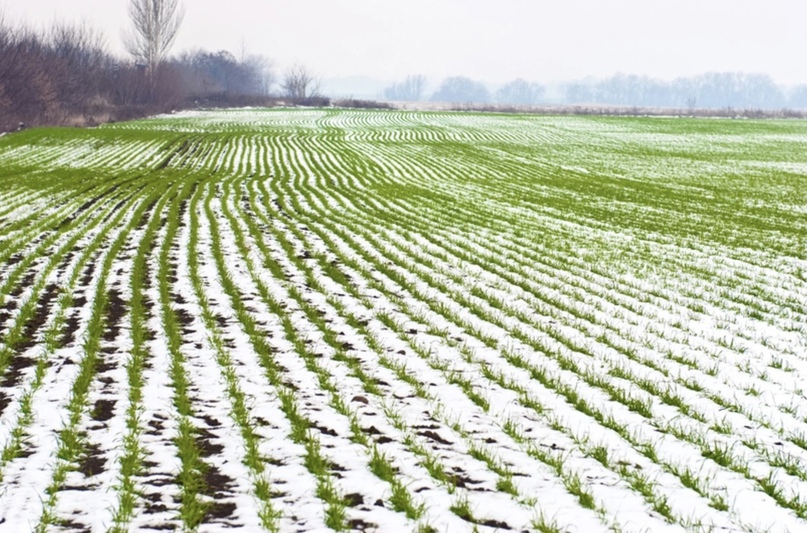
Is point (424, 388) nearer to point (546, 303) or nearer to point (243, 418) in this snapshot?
point (243, 418)

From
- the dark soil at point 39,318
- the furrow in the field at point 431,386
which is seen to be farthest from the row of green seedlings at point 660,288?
the dark soil at point 39,318

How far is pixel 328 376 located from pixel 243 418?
1.22 metres

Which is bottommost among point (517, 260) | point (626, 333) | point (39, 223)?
point (626, 333)

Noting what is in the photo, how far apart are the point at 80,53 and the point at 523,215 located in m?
85.5

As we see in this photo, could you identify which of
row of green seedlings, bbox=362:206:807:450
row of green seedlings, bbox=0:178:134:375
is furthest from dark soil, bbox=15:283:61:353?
row of green seedlings, bbox=362:206:807:450

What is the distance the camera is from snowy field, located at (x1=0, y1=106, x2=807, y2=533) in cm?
471

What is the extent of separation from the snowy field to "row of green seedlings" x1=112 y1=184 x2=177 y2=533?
0.12 feet

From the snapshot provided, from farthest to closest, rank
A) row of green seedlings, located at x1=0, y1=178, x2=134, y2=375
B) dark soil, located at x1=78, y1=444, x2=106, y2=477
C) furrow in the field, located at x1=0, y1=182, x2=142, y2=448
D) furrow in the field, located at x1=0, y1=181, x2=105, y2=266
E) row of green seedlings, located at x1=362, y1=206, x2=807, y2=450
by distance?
furrow in the field, located at x1=0, y1=181, x2=105, y2=266
row of green seedlings, located at x1=0, y1=178, x2=134, y2=375
row of green seedlings, located at x1=362, y1=206, x2=807, y2=450
furrow in the field, located at x1=0, y1=182, x2=142, y2=448
dark soil, located at x1=78, y1=444, x2=106, y2=477

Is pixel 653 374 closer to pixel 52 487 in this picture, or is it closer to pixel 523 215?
pixel 52 487

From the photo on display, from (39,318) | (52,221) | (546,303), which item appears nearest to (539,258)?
(546,303)

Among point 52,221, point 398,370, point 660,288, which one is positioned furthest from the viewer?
point 52,221

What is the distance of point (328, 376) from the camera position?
7.00 metres

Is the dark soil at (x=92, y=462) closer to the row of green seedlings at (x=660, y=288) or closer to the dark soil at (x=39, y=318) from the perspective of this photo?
the dark soil at (x=39, y=318)

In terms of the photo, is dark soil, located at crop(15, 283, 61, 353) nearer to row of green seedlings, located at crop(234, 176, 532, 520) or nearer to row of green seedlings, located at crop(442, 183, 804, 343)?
row of green seedlings, located at crop(234, 176, 532, 520)
